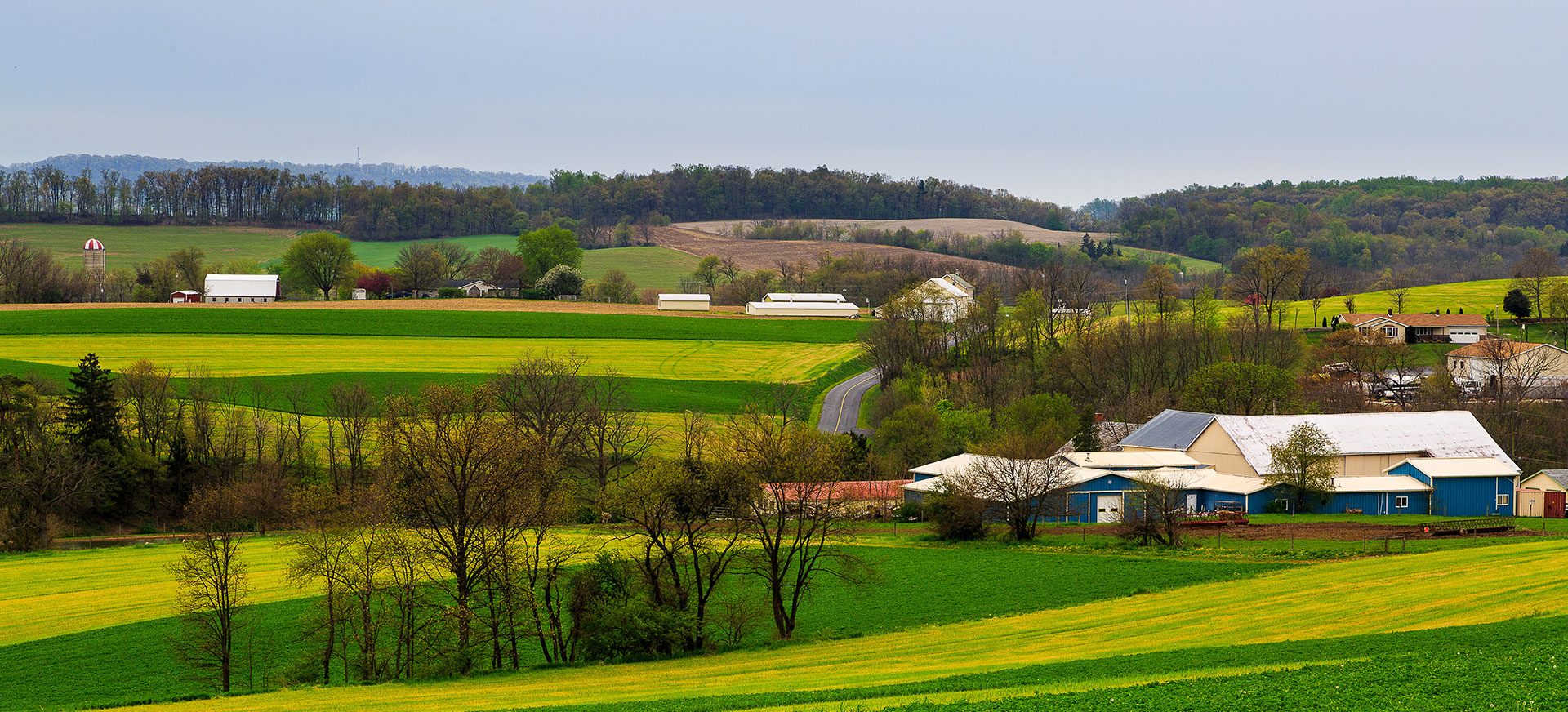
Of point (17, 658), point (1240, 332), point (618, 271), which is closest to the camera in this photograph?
point (17, 658)

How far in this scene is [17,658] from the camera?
33.8 metres

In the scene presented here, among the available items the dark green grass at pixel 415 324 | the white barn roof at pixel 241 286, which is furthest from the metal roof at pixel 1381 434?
the white barn roof at pixel 241 286

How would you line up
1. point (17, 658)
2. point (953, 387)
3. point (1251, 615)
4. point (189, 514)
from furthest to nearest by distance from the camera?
point (953, 387), point (189, 514), point (17, 658), point (1251, 615)

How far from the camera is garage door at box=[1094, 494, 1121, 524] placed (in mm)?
59625

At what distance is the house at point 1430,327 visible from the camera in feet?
345

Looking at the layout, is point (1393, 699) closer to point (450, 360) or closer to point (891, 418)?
point (891, 418)

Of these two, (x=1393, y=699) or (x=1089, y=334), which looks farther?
(x=1089, y=334)

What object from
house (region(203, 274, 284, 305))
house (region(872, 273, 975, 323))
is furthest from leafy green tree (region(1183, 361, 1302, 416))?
house (region(203, 274, 284, 305))


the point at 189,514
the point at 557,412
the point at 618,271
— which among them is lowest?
the point at 189,514

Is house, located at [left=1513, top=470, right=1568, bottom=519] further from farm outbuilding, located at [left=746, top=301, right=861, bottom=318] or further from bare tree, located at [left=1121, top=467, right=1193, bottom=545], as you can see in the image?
farm outbuilding, located at [left=746, top=301, right=861, bottom=318]

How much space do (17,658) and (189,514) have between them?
98.9ft

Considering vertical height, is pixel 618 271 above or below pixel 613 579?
above

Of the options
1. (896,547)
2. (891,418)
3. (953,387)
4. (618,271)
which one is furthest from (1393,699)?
(618,271)

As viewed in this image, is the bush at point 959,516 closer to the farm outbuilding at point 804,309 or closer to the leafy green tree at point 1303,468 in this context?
the leafy green tree at point 1303,468
